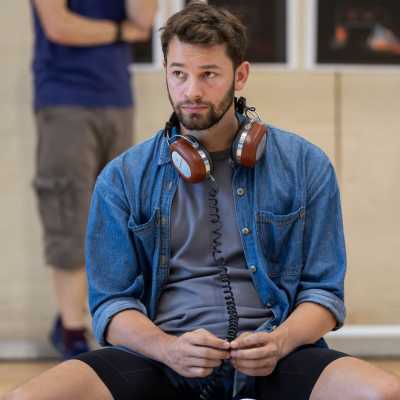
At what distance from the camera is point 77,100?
3051mm

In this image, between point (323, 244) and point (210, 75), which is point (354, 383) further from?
point (210, 75)

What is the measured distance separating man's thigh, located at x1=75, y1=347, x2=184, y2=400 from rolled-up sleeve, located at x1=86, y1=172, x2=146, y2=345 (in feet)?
0.35

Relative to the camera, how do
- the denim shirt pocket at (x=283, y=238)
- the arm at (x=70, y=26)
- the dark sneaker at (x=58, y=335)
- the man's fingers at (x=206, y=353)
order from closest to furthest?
the man's fingers at (x=206, y=353) → the denim shirt pocket at (x=283, y=238) → the arm at (x=70, y=26) → the dark sneaker at (x=58, y=335)

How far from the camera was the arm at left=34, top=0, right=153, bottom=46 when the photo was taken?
2957mm

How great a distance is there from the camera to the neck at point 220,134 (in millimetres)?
2043

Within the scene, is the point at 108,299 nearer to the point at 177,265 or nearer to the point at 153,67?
the point at 177,265

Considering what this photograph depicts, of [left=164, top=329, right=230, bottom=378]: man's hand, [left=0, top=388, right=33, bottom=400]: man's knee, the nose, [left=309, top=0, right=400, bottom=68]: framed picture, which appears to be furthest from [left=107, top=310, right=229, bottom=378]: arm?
[left=309, top=0, right=400, bottom=68]: framed picture

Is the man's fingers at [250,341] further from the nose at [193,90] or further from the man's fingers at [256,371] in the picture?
the nose at [193,90]

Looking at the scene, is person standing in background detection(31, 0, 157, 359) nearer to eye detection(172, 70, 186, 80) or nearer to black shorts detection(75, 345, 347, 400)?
eye detection(172, 70, 186, 80)

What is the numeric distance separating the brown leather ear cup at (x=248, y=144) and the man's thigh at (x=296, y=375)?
1.53 ft

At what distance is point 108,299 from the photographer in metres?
1.98

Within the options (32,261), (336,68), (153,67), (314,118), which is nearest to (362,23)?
(336,68)

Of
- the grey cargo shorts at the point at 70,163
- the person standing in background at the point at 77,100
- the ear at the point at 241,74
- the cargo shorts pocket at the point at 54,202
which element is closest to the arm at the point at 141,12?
the person standing in background at the point at 77,100

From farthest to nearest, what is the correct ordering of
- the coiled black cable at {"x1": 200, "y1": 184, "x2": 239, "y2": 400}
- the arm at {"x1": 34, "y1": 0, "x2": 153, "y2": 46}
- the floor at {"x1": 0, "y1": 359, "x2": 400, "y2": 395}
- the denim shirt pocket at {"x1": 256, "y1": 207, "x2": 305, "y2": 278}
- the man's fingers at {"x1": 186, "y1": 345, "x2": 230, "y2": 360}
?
the floor at {"x1": 0, "y1": 359, "x2": 400, "y2": 395} < the arm at {"x1": 34, "y1": 0, "x2": 153, "y2": 46} < the denim shirt pocket at {"x1": 256, "y1": 207, "x2": 305, "y2": 278} < the coiled black cable at {"x1": 200, "y1": 184, "x2": 239, "y2": 400} < the man's fingers at {"x1": 186, "y1": 345, "x2": 230, "y2": 360}
